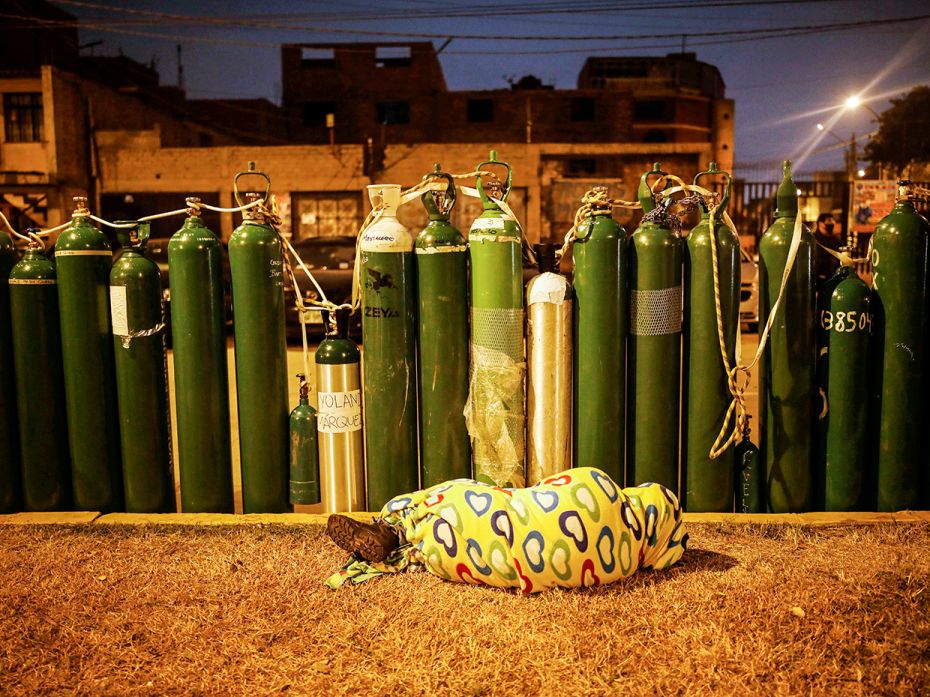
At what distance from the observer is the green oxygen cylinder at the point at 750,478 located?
3039 mm

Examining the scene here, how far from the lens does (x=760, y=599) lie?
2.33 meters

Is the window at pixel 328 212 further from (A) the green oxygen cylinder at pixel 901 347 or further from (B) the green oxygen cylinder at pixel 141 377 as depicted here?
(A) the green oxygen cylinder at pixel 901 347

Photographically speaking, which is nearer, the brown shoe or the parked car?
the brown shoe

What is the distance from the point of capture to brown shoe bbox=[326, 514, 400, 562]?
2584 millimetres

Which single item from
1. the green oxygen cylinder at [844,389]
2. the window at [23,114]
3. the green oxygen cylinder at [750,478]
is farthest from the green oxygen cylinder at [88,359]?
the window at [23,114]

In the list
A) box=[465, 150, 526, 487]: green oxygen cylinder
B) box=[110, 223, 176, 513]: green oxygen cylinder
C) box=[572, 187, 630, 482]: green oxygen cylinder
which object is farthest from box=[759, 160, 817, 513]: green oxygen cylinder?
box=[110, 223, 176, 513]: green oxygen cylinder

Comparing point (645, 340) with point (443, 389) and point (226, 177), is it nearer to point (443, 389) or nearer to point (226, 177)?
point (443, 389)

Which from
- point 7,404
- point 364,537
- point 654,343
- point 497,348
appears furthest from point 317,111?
point 364,537

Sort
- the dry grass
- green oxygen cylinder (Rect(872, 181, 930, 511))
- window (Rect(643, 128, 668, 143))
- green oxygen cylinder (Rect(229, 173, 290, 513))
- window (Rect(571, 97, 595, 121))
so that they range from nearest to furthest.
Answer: the dry grass → green oxygen cylinder (Rect(872, 181, 930, 511)) → green oxygen cylinder (Rect(229, 173, 290, 513)) → window (Rect(571, 97, 595, 121)) → window (Rect(643, 128, 668, 143))

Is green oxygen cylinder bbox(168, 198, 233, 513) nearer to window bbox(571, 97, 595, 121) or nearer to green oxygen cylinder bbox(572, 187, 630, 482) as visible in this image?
green oxygen cylinder bbox(572, 187, 630, 482)

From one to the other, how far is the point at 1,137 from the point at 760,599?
26575mm

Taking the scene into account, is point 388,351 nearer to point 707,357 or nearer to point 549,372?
point 549,372

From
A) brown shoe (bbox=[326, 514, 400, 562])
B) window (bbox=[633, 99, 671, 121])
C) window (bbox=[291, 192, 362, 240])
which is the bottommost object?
brown shoe (bbox=[326, 514, 400, 562])

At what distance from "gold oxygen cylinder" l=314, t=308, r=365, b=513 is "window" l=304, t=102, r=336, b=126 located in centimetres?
3323
